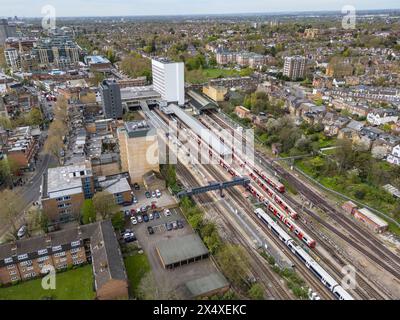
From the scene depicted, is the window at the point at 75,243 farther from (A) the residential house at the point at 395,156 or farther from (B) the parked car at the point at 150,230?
(A) the residential house at the point at 395,156

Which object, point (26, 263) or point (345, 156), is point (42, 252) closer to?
point (26, 263)

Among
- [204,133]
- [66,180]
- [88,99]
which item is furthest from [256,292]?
[88,99]

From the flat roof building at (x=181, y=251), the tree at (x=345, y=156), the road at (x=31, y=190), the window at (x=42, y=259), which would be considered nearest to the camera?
the window at (x=42, y=259)

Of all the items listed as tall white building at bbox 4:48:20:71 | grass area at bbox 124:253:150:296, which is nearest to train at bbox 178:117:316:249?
grass area at bbox 124:253:150:296


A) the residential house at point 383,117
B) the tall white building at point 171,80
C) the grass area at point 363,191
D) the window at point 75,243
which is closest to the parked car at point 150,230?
the window at point 75,243
